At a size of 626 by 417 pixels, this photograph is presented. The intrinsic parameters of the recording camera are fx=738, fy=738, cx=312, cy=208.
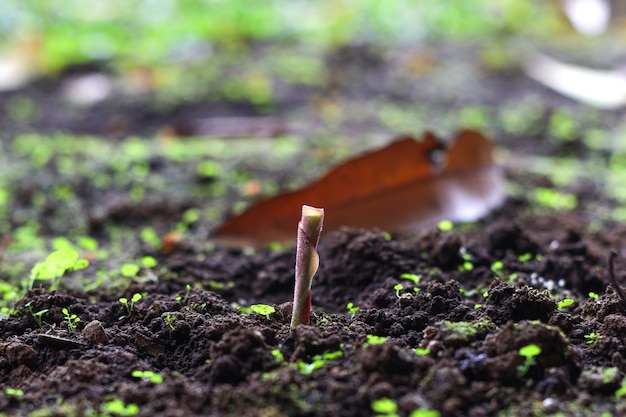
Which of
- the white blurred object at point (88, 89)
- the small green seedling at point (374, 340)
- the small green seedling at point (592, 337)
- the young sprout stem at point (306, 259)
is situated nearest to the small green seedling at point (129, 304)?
the young sprout stem at point (306, 259)

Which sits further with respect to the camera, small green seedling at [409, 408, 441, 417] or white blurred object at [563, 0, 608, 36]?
white blurred object at [563, 0, 608, 36]

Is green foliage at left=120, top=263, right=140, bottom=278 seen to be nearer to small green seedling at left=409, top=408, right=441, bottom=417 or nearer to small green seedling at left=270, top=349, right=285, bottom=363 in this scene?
small green seedling at left=270, top=349, right=285, bottom=363

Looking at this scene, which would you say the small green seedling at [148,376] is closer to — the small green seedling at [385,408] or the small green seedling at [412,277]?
the small green seedling at [385,408]

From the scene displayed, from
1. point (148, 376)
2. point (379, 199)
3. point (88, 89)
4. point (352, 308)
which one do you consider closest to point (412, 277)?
point (352, 308)

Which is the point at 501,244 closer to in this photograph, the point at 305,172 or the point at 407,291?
the point at 407,291

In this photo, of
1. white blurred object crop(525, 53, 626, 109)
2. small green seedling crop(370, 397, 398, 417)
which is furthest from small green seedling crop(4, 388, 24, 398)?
white blurred object crop(525, 53, 626, 109)

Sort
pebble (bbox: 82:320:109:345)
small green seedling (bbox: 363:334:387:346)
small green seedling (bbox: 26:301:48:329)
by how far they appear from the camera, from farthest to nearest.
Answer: small green seedling (bbox: 26:301:48:329) < pebble (bbox: 82:320:109:345) < small green seedling (bbox: 363:334:387:346)
